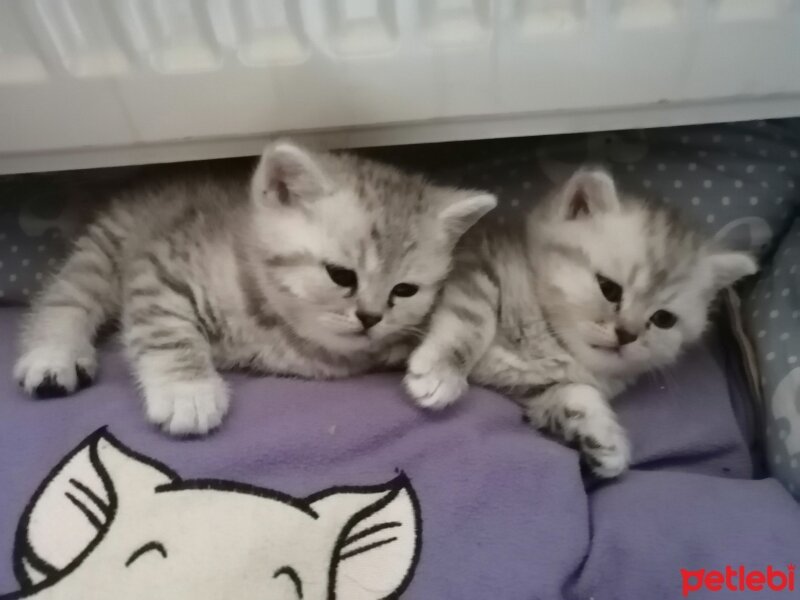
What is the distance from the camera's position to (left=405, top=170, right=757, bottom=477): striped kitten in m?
0.99

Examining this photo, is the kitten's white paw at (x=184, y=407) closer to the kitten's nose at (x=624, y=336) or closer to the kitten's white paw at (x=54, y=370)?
the kitten's white paw at (x=54, y=370)

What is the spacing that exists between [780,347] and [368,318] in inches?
22.2

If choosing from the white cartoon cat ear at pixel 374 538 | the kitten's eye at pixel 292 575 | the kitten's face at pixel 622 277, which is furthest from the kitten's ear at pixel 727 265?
the kitten's eye at pixel 292 575

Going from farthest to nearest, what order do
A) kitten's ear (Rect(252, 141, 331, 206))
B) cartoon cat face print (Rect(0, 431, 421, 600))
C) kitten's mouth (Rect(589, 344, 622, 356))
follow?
kitten's mouth (Rect(589, 344, 622, 356))
kitten's ear (Rect(252, 141, 331, 206))
cartoon cat face print (Rect(0, 431, 421, 600))

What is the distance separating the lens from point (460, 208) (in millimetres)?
985

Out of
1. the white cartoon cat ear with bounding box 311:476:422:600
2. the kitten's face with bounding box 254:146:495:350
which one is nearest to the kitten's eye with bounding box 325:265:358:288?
the kitten's face with bounding box 254:146:495:350

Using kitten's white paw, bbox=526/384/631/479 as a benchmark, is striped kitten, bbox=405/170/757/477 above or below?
above

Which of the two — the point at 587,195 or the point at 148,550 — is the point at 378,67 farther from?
the point at 148,550

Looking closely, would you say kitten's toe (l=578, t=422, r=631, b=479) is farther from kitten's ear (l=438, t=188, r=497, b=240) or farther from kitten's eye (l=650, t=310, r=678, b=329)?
kitten's ear (l=438, t=188, r=497, b=240)

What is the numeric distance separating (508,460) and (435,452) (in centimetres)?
8

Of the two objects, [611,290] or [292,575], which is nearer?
[292,575]

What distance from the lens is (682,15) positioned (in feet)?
2.82

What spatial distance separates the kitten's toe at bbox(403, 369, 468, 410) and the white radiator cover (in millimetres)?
300

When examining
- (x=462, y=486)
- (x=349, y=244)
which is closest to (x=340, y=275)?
(x=349, y=244)
